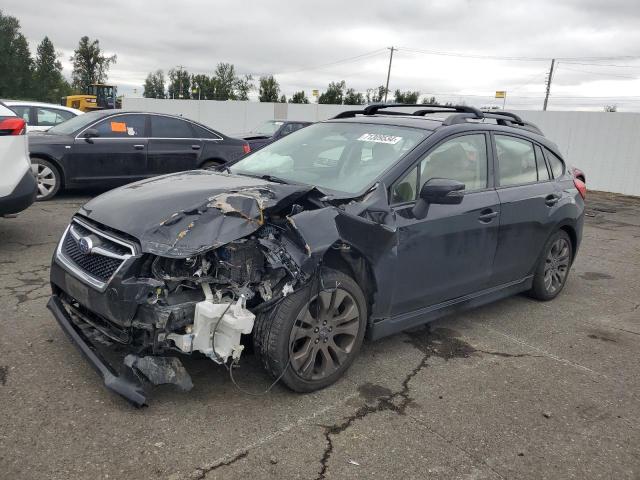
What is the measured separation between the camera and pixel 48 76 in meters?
88.1

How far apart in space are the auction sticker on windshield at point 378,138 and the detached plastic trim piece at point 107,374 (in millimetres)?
2361

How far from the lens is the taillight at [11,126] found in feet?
17.6

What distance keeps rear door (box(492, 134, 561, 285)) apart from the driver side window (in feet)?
0.74

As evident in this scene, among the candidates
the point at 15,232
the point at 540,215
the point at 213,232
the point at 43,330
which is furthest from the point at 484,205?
the point at 15,232

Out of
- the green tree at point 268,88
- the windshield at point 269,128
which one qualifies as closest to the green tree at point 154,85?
the green tree at point 268,88

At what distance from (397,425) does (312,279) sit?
955mm

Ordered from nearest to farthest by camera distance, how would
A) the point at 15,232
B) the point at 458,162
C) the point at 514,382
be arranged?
the point at 514,382 < the point at 458,162 < the point at 15,232

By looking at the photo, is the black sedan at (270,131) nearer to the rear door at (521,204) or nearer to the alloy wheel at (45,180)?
the alloy wheel at (45,180)

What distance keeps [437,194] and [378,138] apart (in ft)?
2.50

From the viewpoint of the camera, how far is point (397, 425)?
306cm

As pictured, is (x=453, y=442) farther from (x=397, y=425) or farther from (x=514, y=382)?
(x=514, y=382)

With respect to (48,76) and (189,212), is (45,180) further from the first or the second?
(48,76)

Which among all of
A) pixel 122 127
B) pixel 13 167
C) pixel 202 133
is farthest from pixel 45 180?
pixel 13 167

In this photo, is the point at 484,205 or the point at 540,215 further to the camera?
the point at 540,215
